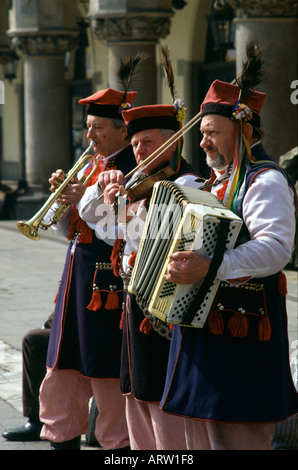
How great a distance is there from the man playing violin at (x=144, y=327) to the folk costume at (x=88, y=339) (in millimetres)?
371

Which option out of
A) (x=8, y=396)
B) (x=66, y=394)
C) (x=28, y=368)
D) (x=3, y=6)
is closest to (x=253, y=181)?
(x=66, y=394)

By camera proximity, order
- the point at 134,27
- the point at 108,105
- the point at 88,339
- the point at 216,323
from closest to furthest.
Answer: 1. the point at 216,323
2. the point at 88,339
3. the point at 108,105
4. the point at 134,27

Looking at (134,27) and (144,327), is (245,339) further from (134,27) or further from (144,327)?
(134,27)

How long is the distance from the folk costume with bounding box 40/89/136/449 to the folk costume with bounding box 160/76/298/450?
103 centimetres

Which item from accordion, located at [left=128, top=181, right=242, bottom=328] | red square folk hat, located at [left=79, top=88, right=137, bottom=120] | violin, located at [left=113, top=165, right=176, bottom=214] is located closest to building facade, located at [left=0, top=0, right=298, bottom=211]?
red square folk hat, located at [left=79, top=88, right=137, bottom=120]

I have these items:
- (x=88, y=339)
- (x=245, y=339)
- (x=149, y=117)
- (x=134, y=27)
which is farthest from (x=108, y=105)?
(x=134, y=27)

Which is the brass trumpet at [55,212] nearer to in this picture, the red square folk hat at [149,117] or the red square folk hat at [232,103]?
the red square folk hat at [149,117]

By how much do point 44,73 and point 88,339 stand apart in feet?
40.7

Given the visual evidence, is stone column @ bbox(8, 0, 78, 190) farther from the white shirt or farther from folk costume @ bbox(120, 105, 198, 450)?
the white shirt

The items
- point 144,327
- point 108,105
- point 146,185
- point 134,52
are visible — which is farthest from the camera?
point 134,52

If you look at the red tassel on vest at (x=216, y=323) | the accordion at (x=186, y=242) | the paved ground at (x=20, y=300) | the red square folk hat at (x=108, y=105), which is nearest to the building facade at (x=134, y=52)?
the paved ground at (x=20, y=300)

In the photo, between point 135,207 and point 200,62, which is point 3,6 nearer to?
point 200,62

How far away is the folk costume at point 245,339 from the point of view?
3248mm

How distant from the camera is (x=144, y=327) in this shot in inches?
151
